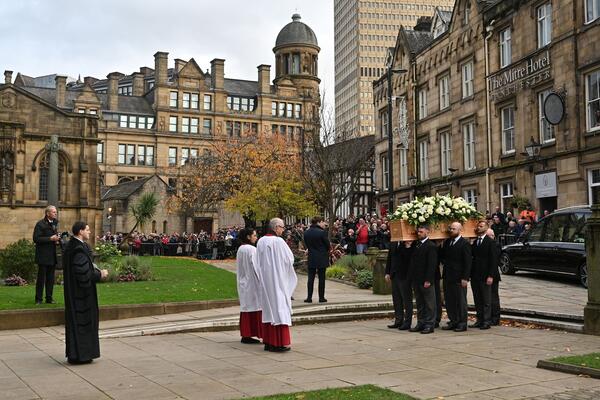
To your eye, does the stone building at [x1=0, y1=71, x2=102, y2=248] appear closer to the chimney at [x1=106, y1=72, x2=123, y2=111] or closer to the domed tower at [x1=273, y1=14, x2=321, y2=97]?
the chimney at [x1=106, y1=72, x2=123, y2=111]

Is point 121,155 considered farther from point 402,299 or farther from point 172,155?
point 402,299

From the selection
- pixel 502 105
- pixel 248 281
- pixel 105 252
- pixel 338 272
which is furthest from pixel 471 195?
pixel 248 281

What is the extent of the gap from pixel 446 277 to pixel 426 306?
713 millimetres

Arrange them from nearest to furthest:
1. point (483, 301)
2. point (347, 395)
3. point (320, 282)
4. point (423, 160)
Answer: point (347, 395)
point (483, 301)
point (320, 282)
point (423, 160)

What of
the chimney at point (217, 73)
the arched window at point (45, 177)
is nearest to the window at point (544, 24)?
the arched window at point (45, 177)

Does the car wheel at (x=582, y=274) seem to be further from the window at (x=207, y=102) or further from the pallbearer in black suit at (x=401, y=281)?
the window at (x=207, y=102)

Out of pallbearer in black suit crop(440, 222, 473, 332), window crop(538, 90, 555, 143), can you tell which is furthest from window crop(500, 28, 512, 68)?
pallbearer in black suit crop(440, 222, 473, 332)

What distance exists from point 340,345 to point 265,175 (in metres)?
32.4

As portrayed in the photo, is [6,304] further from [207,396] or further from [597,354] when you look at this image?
[597,354]

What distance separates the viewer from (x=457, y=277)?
11727mm

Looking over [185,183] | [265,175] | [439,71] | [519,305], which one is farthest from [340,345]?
[185,183]

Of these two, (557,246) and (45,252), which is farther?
(557,246)

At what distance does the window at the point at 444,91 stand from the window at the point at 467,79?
1.81 metres

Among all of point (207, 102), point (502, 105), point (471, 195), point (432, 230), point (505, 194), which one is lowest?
point (432, 230)
